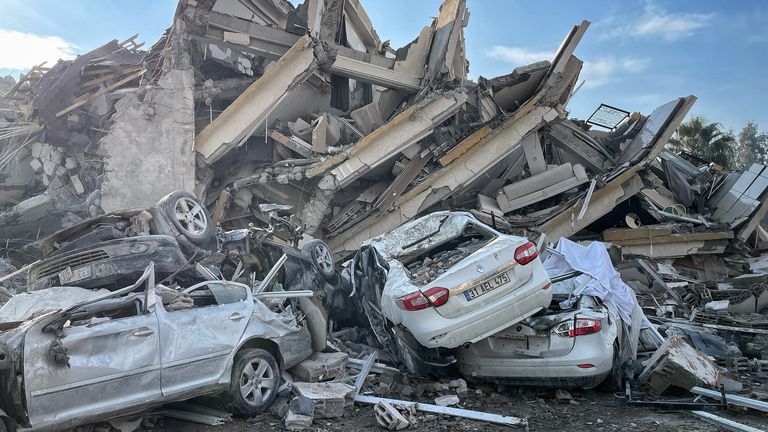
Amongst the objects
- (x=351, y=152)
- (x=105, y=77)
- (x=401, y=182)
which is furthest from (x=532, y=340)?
(x=105, y=77)

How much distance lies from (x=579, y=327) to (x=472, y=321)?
103 cm

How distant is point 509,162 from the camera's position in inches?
586

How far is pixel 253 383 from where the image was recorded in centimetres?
598

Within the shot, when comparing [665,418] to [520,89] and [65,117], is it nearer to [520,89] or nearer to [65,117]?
[520,89]

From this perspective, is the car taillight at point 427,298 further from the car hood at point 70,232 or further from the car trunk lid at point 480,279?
the car hood at point 70,232

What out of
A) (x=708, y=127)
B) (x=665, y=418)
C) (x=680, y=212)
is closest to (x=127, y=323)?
(x=665, y=418)

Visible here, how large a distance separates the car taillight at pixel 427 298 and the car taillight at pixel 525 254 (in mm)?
903

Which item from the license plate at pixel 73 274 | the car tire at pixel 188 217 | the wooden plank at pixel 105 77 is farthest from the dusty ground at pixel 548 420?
the wooden plank at pixel 105 77

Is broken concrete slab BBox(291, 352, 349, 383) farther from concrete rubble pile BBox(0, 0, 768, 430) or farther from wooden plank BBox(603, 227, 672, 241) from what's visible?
wooden plank BBox(603, 227, 672, 241)

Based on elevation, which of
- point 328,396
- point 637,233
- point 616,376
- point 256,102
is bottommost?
point 616,376

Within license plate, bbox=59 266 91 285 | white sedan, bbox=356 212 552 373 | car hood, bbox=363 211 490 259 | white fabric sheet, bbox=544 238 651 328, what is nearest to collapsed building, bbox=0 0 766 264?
car hood, bbox=363 211 490 259

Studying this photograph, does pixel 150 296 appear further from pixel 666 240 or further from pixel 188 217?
pixel 666 240

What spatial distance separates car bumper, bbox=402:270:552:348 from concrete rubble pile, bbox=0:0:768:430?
3853 millimetres

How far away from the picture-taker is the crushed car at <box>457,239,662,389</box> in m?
5.94
